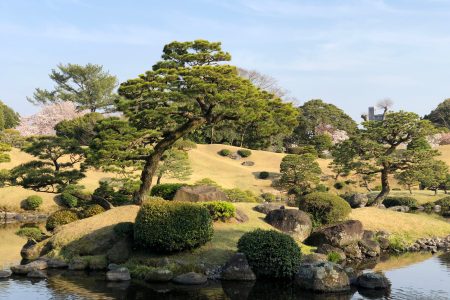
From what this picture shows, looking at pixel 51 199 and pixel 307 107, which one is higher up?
pixel 307 107

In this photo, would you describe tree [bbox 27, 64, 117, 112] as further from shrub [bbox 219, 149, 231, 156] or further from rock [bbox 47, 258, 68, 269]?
rock [bbox 47, 258, 68, 269]

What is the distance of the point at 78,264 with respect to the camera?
62.5 ft

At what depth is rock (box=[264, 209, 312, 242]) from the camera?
2331cm

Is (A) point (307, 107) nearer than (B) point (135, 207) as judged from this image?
No

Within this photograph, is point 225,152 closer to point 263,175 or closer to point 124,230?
point 263,175

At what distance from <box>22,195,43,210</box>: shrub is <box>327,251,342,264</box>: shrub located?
2775 centimetres

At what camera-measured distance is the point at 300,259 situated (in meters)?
18.1

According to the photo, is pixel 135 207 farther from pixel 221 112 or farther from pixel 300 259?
pixel 300 259

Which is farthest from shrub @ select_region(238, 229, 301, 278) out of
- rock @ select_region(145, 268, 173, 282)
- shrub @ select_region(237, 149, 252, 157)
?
shrub @ select_region(237, 149, 252, 157)

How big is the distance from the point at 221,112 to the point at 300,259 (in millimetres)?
7914

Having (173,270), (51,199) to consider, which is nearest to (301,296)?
(173,270)

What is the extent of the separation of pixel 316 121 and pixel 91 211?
57806 mm

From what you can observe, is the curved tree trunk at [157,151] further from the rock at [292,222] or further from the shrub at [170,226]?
the rock at [292,222]

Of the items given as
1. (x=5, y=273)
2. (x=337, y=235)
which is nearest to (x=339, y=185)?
(x=337, y=235)
